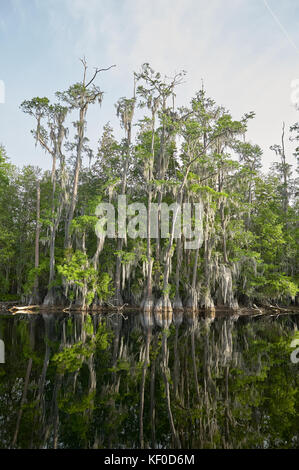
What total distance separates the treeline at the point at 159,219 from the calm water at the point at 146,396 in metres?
11.0

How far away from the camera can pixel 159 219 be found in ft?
73.3

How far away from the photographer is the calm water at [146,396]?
11.7ft

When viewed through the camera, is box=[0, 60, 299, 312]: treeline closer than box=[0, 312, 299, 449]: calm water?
No

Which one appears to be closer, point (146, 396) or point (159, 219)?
point (146, 396)

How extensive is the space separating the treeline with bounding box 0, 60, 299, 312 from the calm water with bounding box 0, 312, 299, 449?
433 inches

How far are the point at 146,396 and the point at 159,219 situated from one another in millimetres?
17758

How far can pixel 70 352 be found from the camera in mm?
7707

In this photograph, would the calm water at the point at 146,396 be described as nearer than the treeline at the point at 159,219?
Yes

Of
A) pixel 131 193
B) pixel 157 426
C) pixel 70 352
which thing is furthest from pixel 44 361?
pixel 131 193

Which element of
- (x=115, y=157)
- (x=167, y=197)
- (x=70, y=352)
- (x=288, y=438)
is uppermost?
(x=115, y=157)

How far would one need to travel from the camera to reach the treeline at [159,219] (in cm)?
1989

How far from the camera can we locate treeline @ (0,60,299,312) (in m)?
19.9

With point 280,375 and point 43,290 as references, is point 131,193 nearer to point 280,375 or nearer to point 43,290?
point 43,290

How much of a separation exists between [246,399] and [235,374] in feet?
4.90
